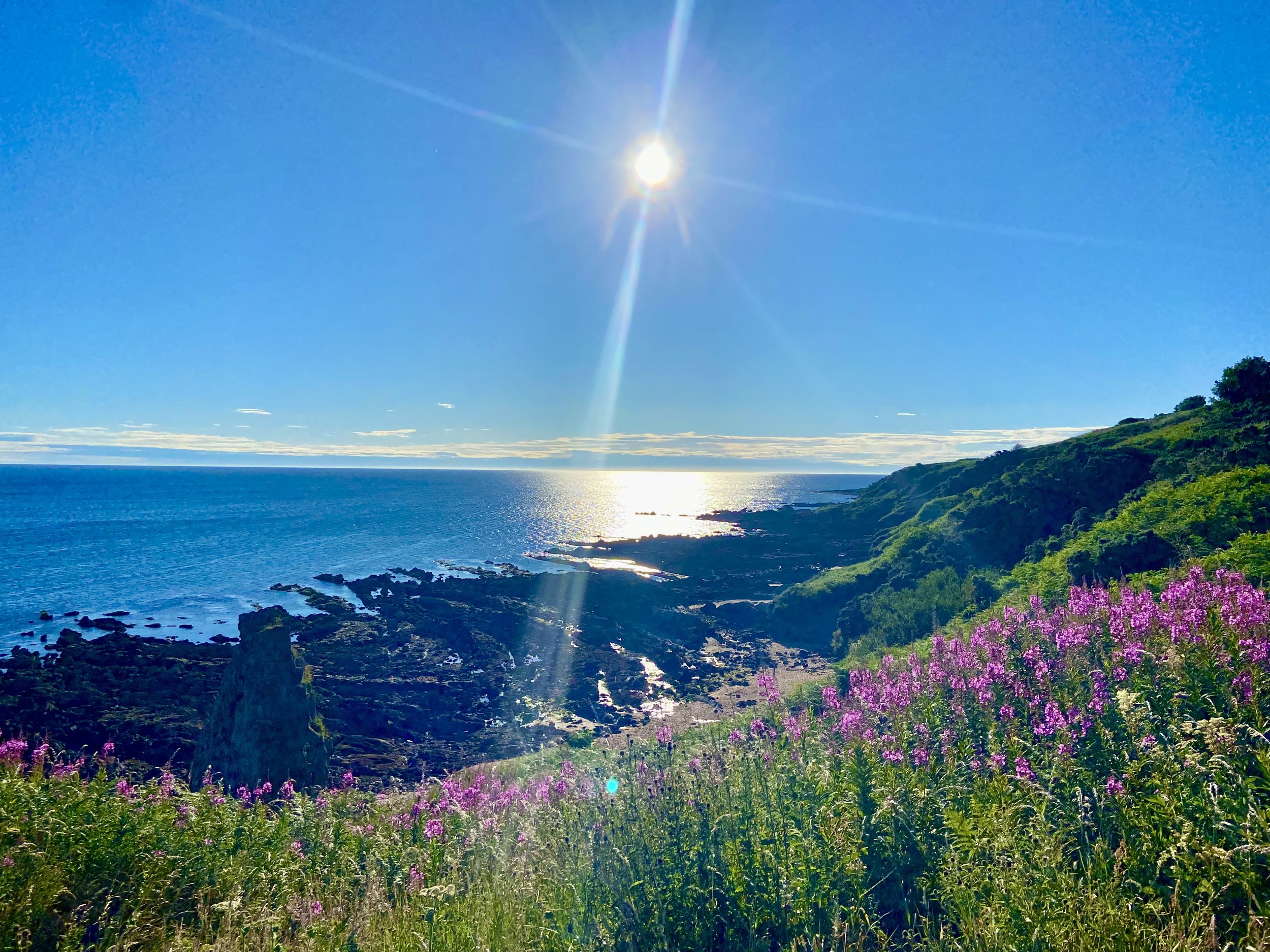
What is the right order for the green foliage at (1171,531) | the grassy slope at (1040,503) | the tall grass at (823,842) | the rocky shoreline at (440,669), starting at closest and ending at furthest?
1. the tall grass at (823,842)
2. the green foliage at (1171,531)
3. the rocky shoreline at (440,669)
4. the grassy slope at (1040,503)

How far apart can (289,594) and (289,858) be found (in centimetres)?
4692

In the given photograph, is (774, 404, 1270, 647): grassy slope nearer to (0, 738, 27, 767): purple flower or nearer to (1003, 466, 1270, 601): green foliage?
(1003, 466, 1270, 601): green foliage

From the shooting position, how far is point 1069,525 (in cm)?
2589

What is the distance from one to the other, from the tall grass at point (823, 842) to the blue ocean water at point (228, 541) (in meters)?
36.9

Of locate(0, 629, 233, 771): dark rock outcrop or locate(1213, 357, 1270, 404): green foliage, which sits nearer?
locate(0, 629, 233, 771): dark rock outcrop

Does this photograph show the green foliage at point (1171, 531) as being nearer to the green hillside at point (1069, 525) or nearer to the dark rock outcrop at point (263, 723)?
the green hillside at point (1069, 525)

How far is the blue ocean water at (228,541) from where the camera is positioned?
4206 cm

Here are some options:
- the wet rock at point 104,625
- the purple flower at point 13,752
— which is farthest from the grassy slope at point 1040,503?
the wet rock at point 104,625

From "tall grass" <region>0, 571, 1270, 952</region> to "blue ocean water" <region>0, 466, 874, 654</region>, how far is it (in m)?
36.9

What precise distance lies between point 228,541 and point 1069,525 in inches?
3402

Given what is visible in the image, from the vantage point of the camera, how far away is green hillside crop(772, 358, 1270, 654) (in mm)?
16984

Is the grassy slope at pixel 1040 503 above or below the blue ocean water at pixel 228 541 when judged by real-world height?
above

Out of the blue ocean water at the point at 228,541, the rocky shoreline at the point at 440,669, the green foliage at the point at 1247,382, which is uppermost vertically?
the green foliage at the point at 1247,382

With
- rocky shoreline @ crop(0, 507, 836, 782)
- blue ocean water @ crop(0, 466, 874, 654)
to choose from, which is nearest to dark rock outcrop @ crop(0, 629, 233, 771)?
rocky shoreline @ crop(0, 507, 836, 782)
